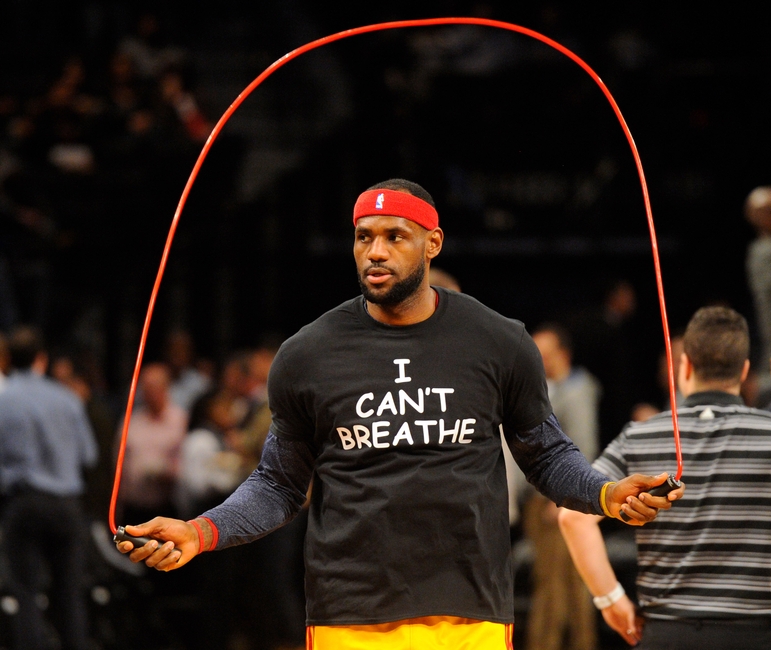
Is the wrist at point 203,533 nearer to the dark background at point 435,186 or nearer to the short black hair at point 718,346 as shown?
the short black hair at point 718,346

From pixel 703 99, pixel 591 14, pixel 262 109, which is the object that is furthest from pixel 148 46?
pixel 703 99

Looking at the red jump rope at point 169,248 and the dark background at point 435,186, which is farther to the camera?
the dark background at point 435,186

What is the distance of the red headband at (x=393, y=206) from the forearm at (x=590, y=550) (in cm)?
117

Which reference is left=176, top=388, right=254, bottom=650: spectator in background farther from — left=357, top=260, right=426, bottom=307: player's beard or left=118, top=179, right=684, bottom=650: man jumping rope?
left=357, top=260, right=426, bottom=307: player's beard

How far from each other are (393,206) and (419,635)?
1185mm

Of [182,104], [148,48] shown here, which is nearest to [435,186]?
[182,104]

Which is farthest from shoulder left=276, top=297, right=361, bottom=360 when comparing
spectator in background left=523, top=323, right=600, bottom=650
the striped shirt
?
spectator in background left=523, top=323, right=600, bottom=650

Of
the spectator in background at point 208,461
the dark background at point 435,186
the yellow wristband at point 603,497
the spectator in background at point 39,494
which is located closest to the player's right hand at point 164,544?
the yellow wristband at point 603,497

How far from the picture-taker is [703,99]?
37.5ft

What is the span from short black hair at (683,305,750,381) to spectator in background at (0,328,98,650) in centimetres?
469

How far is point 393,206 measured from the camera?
3.49 m

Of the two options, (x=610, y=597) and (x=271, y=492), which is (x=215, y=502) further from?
(x=271, y=492)

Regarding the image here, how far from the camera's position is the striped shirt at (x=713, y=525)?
3.77 m

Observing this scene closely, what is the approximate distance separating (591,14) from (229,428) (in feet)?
20.9
